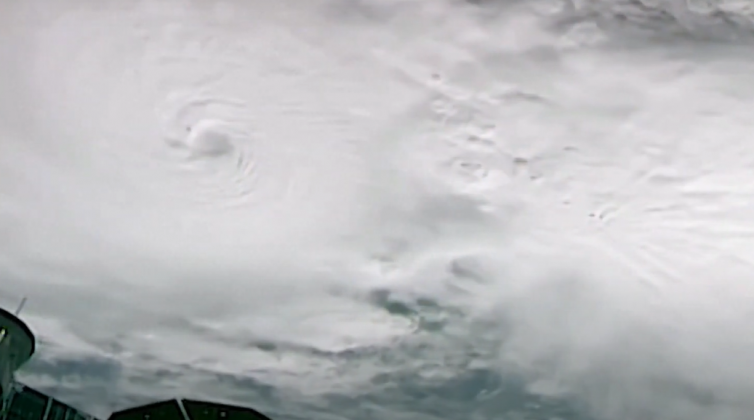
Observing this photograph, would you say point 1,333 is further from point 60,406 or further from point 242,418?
point 242,418

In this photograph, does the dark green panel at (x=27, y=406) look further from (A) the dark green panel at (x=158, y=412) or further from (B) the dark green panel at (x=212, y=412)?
(B) the dark green panel at (x=212, y=412)

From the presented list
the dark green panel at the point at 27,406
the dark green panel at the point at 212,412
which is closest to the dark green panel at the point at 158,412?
the dark green panel at the point at 212,412

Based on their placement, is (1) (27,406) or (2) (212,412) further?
(1) (27,406)

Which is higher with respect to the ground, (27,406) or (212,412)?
(27,406)

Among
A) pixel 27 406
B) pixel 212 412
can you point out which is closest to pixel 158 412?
pixel 212 412

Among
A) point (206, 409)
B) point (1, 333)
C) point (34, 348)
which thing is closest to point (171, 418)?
point (206, 409)

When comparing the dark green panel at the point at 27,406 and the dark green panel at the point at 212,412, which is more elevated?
the dark green panel at the point at 27,406

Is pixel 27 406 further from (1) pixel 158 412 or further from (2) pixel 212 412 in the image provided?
(2) pixel 212 412

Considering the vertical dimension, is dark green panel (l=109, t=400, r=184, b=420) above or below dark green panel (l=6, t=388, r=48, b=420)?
below

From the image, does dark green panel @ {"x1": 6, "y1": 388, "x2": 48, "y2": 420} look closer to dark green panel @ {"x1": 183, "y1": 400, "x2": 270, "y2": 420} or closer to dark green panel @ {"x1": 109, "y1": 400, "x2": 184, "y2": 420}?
dark green panel @ {"x1": 109, "y1": 400, "x2": 184, "y2": 420}

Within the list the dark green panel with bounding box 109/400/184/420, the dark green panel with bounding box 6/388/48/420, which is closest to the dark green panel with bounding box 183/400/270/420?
the dark green panel with bounding box 109/400/184/420

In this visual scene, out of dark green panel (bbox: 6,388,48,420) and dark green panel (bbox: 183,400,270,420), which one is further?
dark green panel (bbox: 6,388,48,420)
